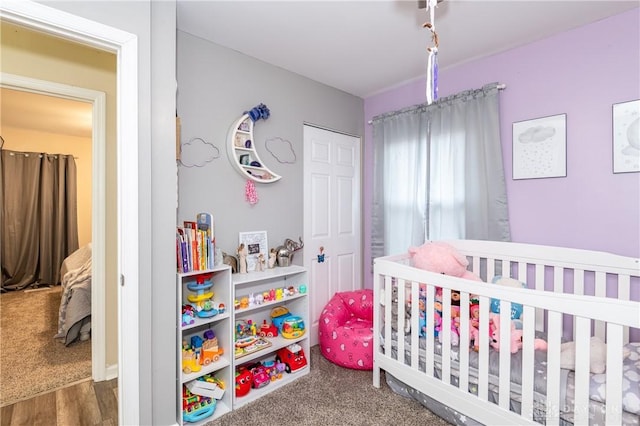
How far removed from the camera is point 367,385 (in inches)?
85.7


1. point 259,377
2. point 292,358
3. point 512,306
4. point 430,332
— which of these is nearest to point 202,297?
point 259,377

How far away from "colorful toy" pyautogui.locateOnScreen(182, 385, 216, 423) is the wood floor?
449 mm

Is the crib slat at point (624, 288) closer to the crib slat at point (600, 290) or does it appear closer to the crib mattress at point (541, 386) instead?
the crib slat at point (600, 290)

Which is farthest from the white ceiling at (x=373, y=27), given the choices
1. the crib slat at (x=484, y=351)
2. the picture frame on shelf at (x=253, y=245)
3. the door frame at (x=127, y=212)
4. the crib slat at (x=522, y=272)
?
the crib slat at (x=484, y=351)

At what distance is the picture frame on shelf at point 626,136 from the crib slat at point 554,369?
1.17 m

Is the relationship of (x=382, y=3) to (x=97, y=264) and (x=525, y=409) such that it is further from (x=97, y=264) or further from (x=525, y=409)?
(x=97, y=264)

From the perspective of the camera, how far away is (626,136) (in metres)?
1.87

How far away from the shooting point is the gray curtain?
7.77 feet

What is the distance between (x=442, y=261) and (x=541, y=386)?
85 centimetres

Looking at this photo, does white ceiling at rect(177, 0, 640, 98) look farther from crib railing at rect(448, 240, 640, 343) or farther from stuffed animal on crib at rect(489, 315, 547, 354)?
stuffed animal on crib at rect(489, 315, 547, 354)

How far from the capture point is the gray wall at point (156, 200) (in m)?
1.55

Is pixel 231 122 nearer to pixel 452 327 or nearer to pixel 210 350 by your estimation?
pixel 210 350

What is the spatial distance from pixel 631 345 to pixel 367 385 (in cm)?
146

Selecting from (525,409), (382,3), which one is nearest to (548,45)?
(382,3)
